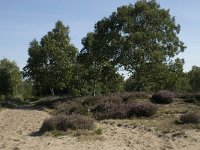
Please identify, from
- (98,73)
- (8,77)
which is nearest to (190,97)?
(98,73)

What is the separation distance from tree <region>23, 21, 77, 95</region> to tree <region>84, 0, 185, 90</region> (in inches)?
444

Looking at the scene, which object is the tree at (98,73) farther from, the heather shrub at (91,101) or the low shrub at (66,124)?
the low shrub at (66,124)

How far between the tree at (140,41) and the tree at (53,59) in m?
11.3

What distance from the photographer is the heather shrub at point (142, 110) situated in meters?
21.2

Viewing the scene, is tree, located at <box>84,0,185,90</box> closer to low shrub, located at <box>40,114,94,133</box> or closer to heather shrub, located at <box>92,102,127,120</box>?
heather shrub, located at <box>92,102,127,120</box>

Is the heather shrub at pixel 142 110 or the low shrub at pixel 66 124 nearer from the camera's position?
the low shrub at pixel 66 124

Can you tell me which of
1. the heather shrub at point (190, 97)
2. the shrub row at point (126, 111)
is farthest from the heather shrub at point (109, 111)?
the heather shrub at point (190, 97)

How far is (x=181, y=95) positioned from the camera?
91.2ft

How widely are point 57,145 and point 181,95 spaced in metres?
16.3

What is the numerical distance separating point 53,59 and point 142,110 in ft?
123

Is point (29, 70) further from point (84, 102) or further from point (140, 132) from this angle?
point (140, 132)

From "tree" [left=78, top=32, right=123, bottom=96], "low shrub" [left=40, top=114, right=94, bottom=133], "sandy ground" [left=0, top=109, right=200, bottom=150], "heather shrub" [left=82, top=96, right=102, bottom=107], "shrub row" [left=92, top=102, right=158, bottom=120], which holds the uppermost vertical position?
"tree" [left=78, top=32, right=123, bottom=96]

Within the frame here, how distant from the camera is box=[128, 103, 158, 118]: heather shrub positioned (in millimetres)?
21156

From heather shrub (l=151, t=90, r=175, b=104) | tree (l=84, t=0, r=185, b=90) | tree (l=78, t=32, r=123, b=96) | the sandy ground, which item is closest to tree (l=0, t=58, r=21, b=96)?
tree (l=78, t=32, r=123, b=96)
